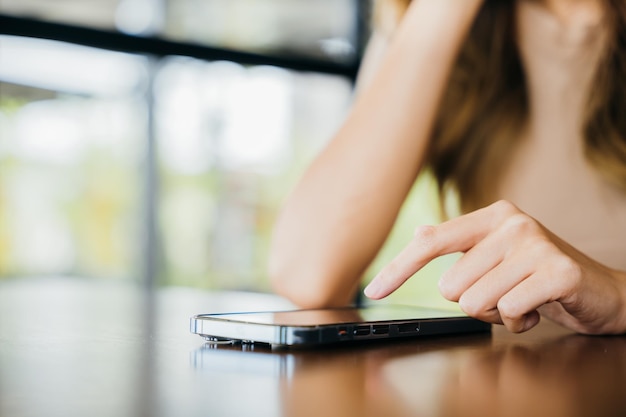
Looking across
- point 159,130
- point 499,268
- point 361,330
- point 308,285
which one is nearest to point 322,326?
point 361,330

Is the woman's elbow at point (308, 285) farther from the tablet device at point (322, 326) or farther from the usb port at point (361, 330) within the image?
the usb port at point (361, 330)

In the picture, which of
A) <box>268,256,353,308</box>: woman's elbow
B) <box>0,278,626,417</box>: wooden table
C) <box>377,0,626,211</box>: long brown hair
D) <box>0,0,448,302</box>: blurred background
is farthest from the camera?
<box>0,0,448,302</box>: blurred background

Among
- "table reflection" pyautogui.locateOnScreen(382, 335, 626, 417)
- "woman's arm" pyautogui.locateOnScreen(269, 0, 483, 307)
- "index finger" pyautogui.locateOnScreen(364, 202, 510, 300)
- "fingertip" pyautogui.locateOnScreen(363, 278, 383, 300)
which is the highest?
"woman's arm" pyautogui.locateOnScreen(269, 0, 483, 307)

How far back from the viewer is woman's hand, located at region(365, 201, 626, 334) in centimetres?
67

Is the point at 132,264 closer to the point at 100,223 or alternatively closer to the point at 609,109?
the point at 100,223

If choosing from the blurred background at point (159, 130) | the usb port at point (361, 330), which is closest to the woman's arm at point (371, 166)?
the usb port at point (361, 330)

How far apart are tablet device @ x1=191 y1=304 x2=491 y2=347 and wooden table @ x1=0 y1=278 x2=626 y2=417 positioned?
11 mm

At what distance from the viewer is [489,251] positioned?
69cm

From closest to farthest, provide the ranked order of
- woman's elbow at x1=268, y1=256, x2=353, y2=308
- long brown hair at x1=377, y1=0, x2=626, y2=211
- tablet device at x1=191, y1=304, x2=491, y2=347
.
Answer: tablet device at x1=191, y1=304, x2=491, y2=347 → woman's elbow at x1=268, y1=256, x2=353, y2=308 → long brown hair at x1=377, y1=0, x2=626, y2=211

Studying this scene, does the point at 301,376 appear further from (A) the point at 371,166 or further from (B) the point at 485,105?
(B) the point at 485,105

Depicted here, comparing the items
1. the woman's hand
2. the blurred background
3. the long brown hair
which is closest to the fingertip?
the woman's hand

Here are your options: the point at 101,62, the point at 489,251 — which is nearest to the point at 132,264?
the point at 101,62

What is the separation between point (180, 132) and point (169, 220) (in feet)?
1.51

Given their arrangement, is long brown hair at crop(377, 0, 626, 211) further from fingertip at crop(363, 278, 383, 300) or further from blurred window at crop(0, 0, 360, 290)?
blurred window at crop(0, 0, 360, 290)
